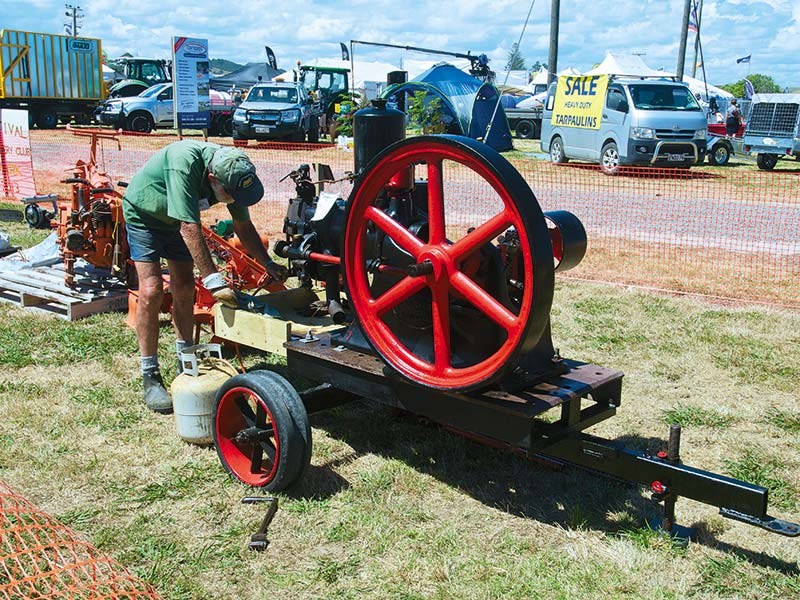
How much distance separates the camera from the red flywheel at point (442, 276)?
2798 millimetres

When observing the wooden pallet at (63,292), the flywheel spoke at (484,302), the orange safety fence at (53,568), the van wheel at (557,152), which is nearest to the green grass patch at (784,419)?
the flywheel spoke at (484,302)

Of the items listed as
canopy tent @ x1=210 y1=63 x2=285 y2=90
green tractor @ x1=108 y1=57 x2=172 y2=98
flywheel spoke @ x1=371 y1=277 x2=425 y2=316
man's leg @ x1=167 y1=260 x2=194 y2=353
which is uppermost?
canopy tent @ x1=210 y1=63 x2=285 y2=90

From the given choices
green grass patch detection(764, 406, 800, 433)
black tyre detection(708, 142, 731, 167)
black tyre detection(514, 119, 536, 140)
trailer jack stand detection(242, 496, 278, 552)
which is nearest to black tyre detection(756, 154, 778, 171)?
black tyre detection(708, 142, 731, 167)

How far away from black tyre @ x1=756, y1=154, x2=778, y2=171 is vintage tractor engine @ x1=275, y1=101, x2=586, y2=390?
17709mm

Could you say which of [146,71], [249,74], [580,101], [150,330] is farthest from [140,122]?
[249,74]

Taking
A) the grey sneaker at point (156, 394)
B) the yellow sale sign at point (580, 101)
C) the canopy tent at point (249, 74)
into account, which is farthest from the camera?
the canopy tent at point (249, 74)

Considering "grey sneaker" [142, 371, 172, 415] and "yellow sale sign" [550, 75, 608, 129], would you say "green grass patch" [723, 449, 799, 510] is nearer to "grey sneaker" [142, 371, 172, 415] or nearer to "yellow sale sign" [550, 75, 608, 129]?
"grey sneaker" [142, 371, 172, 415]

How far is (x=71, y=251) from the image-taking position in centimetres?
614

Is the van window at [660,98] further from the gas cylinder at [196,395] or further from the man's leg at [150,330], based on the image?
the gas cylinder at [196,395]

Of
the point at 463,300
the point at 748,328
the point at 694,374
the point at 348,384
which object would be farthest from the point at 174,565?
the point at 748,328

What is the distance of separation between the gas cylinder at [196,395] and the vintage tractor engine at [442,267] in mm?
733

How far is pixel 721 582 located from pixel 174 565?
2035mm

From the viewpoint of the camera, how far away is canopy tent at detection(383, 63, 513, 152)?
71.3ft

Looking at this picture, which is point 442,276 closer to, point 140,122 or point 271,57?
point 140,122
